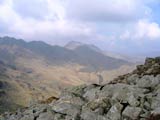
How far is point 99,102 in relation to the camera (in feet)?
136

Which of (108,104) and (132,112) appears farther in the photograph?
(108,104)

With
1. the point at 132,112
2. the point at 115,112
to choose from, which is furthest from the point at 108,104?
the point at 132,112

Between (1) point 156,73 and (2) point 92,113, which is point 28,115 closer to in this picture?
(2) point 92,113

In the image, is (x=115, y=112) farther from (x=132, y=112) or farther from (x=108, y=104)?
(x=108, y=104)

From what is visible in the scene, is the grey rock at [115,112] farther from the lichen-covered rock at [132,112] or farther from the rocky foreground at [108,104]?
the lichen-covered rock at [132,112]

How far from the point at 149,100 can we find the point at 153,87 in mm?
3989

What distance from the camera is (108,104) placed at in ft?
136

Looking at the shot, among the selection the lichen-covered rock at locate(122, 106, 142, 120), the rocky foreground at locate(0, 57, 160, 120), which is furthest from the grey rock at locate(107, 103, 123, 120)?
the lichen-covered rock at locate(122, 106, 142, 120)

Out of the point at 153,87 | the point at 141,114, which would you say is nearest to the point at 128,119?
the point at 141,114

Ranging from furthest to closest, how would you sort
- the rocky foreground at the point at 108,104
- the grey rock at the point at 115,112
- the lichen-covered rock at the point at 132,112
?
the rocky foreground at the point at 108,104
the grey rock at the point at 115,112
the lichen-covered rock at the point at 132,112

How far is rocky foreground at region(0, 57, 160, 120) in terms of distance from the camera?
39.1 metres

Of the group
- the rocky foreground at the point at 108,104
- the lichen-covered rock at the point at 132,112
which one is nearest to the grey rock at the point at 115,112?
the rocky foreground at the point at 108,104

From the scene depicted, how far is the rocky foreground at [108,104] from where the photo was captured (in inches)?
1538

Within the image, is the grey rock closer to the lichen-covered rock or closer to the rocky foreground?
the rocky foreground
